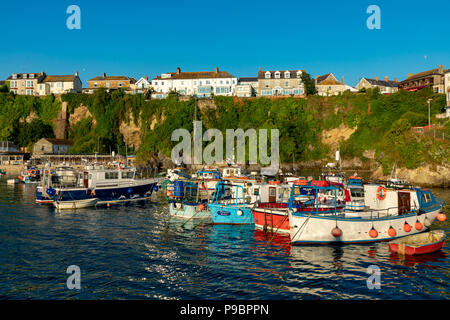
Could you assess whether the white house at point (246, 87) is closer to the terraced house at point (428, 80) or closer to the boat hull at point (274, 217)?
the terraced house at point (428, 80)

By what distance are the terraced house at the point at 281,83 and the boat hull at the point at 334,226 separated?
8740 centimetres

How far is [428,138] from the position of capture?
58.2 metres

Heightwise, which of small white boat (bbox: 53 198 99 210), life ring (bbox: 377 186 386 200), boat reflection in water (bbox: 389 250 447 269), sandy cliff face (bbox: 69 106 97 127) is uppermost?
sandy cliff face (bbox: 69 106 97 127)

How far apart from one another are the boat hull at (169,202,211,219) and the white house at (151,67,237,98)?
78446mm

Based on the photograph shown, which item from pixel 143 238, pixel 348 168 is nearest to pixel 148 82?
pixel 348 168

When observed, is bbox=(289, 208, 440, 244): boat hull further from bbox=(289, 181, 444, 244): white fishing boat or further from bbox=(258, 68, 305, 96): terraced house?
bbox=(258, 68, 305, 96): terraced house

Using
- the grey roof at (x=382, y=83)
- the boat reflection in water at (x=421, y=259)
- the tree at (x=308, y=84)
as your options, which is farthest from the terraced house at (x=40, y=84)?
the boat reflection in water at (x=421, y=259)

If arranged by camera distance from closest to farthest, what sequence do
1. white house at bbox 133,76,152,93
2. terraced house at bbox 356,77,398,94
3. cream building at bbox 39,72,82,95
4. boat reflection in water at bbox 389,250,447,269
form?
boat reflection in water at bbox 389,250,447,269
terraced house at bbox 356,77,398,94
white house at bbox 133,76,152,93
cream building at bbox 39,72,82,95

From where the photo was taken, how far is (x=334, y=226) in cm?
2291

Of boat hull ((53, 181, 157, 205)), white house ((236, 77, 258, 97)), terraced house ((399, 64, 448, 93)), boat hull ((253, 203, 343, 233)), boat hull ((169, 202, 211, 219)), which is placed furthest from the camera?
white house ((236, 77, 258, 97))

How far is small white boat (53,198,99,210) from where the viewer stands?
3659 cm

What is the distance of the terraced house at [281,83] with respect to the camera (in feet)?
354

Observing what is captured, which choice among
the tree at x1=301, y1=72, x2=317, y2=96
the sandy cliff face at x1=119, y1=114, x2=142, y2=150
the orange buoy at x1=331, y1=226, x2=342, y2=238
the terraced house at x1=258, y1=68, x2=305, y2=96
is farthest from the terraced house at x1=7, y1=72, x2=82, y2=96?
the orange buoy at x1=331, y1=226, x2=342, y2=238
